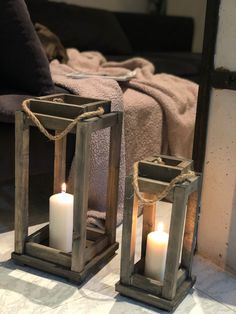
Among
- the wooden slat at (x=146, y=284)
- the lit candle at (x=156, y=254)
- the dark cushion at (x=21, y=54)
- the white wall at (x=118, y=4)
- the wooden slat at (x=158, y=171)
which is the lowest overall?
the wooden slat at (x=146, y=284)

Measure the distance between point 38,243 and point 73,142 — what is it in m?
0.36

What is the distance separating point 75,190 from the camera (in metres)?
1.21

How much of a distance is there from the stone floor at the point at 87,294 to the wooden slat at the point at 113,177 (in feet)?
0.38

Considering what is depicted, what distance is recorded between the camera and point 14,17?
149cm

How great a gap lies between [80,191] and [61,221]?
151 mm

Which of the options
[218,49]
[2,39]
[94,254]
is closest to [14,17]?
[2,39]

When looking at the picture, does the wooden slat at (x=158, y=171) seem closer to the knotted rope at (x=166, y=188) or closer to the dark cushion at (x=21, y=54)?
the knotted rope at (x=166, y=188)

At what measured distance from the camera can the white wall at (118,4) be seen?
3.20 metres

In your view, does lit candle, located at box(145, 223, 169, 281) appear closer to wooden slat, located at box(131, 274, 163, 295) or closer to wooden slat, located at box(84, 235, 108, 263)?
wooden slat, located at box(131, 274, 163, 295)

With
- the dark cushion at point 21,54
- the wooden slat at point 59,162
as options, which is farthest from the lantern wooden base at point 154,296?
the dark cushion at point 21,54

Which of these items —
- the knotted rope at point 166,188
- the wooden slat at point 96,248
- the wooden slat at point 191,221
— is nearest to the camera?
the knotted rope at point 166,188

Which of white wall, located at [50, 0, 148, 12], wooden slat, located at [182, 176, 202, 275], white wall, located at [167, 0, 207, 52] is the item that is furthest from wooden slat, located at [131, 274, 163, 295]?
white wall, located at [167, 0, 207, 52]

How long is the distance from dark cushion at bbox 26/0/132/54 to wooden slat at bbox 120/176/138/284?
1.71m

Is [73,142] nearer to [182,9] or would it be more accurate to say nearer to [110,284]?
[110,284]
